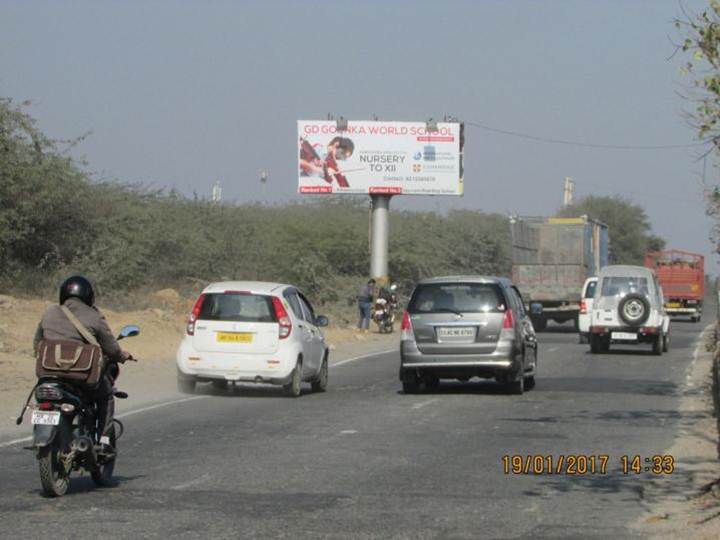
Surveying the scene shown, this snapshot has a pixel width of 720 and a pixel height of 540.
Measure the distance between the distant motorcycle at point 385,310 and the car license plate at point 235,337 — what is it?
21.1 meters

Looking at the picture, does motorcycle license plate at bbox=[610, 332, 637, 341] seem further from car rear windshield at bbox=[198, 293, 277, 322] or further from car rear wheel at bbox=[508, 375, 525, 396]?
car rear windshield at bbox=[198, 293, 277, 322]

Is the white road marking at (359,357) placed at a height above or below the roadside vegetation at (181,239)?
below

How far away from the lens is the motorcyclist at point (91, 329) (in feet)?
33.2

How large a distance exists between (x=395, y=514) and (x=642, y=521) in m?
1.76

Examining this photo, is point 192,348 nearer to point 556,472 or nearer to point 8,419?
point 8,419

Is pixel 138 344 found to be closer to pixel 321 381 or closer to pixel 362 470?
pixel 321 381

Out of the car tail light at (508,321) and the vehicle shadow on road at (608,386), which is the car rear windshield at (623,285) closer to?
the vehicle shadow on road at (608,386)

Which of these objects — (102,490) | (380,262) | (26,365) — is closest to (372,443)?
(102,490)

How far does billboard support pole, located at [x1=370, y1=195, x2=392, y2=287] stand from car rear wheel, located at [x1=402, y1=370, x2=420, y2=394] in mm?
29448

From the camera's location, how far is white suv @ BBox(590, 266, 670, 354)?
2992 cm

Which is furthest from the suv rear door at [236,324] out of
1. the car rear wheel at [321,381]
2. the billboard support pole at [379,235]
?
the billboard support pole at [379,235]
